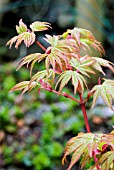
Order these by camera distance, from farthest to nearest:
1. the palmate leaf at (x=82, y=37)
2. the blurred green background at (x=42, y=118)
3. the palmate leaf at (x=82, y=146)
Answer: the blurred green background at (x=42, y=118) → the palmate leaf at (x=82, y=37) → the palmate leaf at (x=82, y=146)

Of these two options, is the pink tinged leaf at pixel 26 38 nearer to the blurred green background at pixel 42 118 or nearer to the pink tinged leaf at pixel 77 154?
the pink tinged leaf at pixel 77 154

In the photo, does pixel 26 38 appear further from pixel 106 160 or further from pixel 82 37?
pixel 106 160

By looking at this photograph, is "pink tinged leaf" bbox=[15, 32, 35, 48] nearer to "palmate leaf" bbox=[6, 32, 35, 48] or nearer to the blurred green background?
"palmate leaf" bbox=[6, 32, 35, 48]

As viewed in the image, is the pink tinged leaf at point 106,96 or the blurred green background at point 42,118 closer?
the pink tinged leaf at point 106,96

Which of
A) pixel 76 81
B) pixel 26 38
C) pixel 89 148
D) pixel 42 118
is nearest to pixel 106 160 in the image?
pixel 89 148

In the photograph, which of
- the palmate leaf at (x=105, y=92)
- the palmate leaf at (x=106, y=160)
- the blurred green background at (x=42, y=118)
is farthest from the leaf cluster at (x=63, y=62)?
the blurred green background at (x=42, y=118)

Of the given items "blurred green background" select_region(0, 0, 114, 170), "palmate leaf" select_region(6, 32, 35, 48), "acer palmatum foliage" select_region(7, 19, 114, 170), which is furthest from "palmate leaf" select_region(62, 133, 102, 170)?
"blurred green background" select_region(0, 0, 114, 170)

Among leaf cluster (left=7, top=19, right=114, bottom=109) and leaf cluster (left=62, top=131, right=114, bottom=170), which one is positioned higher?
leaf cluster (left=7, top=19, right=114, bottom=109)

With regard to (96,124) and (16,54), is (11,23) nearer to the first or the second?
(16,54)

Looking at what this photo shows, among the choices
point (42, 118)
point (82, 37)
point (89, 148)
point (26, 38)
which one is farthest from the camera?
point (42, 118)

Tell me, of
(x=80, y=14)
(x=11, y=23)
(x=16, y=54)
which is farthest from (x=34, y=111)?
(x=11, y=23)

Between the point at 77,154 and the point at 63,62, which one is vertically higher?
the point at 63,62
